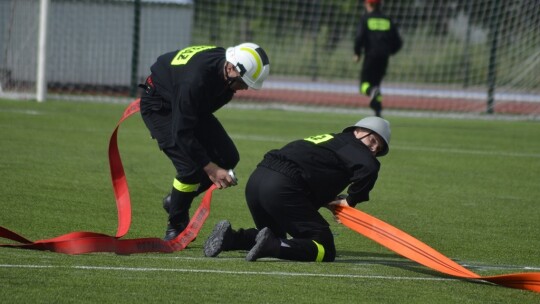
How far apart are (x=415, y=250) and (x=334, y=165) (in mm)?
823

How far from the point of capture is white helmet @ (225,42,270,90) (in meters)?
7.19

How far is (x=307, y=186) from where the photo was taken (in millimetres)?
7109

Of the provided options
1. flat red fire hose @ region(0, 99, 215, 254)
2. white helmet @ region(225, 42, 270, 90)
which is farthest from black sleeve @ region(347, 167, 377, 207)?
flat red fire hose @ region(0, 99, 215, 254)

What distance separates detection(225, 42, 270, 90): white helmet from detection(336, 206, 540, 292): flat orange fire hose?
1121mm

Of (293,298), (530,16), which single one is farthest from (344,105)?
(293,298)

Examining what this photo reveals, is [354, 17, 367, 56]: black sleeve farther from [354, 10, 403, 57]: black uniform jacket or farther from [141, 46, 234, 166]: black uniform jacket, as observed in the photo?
[141, 46, 234, 166]: black uniform jacket

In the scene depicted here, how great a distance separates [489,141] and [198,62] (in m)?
11.4

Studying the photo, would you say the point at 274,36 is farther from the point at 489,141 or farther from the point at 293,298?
the point at 293,298

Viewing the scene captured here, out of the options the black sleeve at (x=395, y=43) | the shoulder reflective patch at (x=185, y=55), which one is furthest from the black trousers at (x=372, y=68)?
the shoulder reflective patch at (x=185, y=55)

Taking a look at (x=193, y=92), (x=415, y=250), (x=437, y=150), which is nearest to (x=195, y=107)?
(x=193, y=92)

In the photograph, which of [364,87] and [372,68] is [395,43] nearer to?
[372,68]

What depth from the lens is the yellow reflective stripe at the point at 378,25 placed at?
758 inches

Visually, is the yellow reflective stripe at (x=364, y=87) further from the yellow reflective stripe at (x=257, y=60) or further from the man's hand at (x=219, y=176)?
the man's hand at (x=219, y=176)

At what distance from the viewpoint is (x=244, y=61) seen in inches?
283
